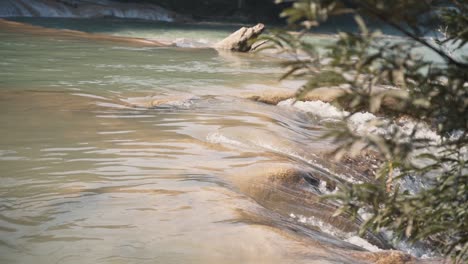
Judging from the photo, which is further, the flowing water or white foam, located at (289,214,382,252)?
white foam, located at (289,214,382,252)

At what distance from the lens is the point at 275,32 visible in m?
2.38

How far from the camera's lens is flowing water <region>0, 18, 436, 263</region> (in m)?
4.30

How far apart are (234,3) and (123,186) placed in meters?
32.9

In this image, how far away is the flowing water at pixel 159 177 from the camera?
430 centimetres

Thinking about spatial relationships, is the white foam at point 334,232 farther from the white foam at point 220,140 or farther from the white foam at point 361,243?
the white foam at point 220,140

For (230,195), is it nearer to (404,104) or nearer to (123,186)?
(123,186)

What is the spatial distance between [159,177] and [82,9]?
80.5 feet

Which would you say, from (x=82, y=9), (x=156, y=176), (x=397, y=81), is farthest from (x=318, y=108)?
(x=82, y=9)

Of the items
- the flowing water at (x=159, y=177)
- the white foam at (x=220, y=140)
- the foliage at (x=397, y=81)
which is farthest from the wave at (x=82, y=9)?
the foliage at (x=397, y=81)

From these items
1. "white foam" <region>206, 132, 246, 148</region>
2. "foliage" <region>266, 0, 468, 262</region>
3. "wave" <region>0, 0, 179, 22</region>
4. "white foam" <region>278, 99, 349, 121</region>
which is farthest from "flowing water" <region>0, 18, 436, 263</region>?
"wave" <region>0, 0, 179, 22</region>

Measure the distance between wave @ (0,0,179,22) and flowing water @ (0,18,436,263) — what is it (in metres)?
15.3

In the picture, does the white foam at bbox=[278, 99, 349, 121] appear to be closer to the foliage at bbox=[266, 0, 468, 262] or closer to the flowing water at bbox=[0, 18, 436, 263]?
the flowing water at bbox=[0, 18, 436, 263]

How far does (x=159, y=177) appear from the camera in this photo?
5.86 meters

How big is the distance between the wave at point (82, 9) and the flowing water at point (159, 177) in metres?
15.3
